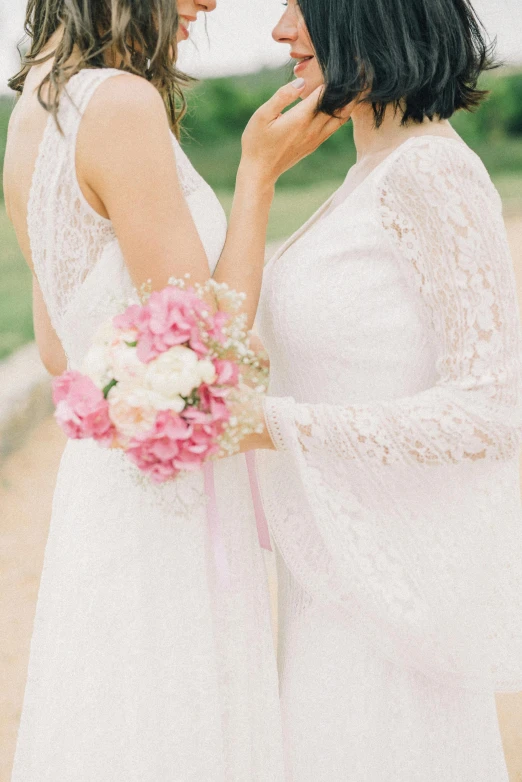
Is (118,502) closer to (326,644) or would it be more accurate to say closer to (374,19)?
(326,644)

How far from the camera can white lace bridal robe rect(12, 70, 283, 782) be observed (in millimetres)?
1810

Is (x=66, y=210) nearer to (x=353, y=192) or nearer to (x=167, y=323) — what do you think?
(x=167, y=323)

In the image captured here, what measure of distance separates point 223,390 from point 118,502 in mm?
499

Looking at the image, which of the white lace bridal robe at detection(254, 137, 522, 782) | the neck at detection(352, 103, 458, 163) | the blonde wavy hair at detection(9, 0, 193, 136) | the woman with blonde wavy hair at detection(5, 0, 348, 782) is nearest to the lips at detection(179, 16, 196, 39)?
the woman with blonde wavy hair at detection(5, 0, 348, 782)

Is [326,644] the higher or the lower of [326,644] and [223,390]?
the lower

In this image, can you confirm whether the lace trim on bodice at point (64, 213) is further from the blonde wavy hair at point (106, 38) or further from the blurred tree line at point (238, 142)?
the blurred tree line at point (238, 142)

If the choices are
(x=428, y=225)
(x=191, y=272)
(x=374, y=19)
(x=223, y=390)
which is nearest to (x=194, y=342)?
(x=223, y=390)

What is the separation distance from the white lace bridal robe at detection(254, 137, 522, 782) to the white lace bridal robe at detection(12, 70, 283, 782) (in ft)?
0.40

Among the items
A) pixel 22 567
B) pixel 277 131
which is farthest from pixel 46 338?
pixel 22 567

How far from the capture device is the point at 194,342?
4.76 ft

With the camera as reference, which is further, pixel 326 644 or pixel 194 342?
pixel 326 644

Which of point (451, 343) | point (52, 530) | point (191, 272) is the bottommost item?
point (52, 530)

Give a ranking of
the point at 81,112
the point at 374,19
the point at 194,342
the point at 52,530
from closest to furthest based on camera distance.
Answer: the point at 194,342, the point at 81,112, the point at 374,19, the point at 52,530

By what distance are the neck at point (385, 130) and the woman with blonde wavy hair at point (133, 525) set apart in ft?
0.41
